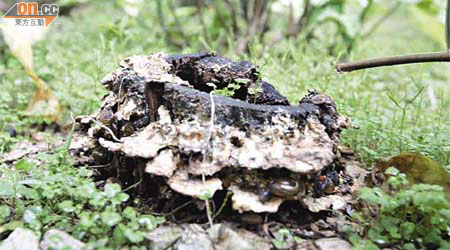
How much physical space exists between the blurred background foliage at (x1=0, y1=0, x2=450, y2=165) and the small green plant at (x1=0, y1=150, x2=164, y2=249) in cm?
70

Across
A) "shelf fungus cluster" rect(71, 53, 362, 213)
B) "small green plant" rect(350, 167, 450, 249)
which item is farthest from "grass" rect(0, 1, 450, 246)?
"small green plant" rect(350, 167, 450, 249)

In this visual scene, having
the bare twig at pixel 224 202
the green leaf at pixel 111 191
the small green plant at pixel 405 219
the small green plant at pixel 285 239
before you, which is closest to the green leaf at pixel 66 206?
the green leaf at pixel 111 191

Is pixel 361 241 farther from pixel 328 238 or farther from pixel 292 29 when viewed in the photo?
pixel 292 29

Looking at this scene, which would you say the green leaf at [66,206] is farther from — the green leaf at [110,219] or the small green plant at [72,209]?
the green leaf at [110,219]

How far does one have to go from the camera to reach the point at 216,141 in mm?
1165

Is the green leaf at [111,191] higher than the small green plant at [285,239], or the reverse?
the green leaf at [111,191]

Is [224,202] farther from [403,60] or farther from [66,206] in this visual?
[403,60]

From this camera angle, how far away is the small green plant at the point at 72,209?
103cm

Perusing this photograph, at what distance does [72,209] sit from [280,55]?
258 cm

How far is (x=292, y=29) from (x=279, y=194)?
281 cm

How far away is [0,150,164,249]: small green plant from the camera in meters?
1.03

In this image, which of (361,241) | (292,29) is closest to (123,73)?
(361,241)

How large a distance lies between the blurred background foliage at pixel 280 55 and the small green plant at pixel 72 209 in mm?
700

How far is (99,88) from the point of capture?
214 cm
